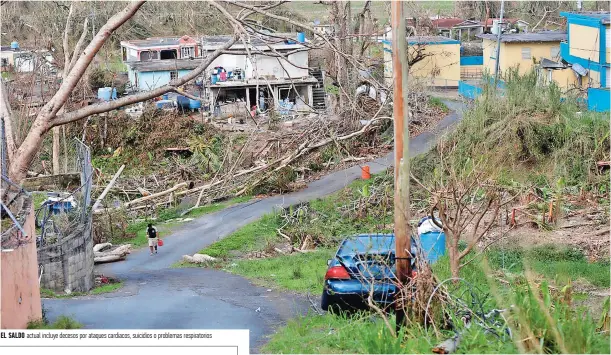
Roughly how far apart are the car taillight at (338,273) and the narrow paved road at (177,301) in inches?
44.4

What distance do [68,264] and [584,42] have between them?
27415mm

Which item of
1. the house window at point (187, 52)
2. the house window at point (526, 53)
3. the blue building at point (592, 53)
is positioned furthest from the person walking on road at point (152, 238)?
the house window at point (187, 52)

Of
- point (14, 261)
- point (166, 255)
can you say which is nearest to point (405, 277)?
point (14, 261)

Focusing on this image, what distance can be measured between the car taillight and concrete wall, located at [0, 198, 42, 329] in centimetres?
397

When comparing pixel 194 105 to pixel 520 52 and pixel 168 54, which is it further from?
pixel 520 52

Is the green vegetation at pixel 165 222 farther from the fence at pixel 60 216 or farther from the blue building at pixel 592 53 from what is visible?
the blue building at pixel 592 53

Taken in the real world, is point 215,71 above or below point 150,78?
above

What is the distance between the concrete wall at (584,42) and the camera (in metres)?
36.8

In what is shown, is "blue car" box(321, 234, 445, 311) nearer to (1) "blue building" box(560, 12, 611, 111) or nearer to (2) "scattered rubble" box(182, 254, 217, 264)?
(2) "scattered rubble" box(182, 254, 217, 264)

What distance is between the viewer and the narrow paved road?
13086 mm

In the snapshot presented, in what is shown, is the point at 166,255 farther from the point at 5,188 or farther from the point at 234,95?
the point at 234,95

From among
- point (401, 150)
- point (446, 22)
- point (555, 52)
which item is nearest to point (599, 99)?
point (555, 52)

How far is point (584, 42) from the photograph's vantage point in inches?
1491

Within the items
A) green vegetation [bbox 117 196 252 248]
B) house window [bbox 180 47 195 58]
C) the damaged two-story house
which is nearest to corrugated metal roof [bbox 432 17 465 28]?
the damaged two-story house
